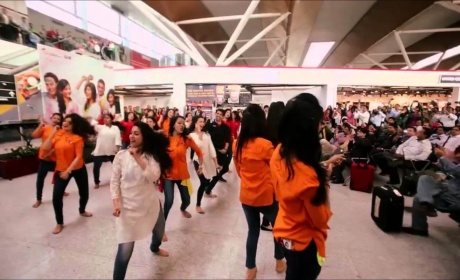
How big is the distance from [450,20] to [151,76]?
50.8 feet

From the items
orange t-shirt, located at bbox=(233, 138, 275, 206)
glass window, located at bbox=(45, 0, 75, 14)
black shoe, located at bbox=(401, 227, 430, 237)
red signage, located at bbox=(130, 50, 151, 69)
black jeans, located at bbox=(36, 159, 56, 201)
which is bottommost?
black shoe, located at bbox=(401, 227, 430, 237)

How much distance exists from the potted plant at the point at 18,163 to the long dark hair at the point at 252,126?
639cm

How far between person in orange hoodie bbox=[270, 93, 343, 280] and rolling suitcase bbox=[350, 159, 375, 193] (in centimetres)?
439

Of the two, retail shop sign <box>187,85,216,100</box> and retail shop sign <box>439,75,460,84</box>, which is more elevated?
retail shop sign <box>439,75,460,84</box>

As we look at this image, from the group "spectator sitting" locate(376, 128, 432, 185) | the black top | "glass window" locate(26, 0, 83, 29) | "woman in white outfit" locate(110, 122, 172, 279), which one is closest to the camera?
"woman in white outfit" locate(110, 122, 172, 279)

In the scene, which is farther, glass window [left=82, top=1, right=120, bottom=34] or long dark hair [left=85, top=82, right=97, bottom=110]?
glass window [left=82, top=1, right=120, bottom=34]

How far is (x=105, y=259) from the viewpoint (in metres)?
2.71

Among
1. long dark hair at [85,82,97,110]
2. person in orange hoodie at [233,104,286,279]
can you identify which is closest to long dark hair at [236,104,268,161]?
person in orange hoodie at [233,104,286,279]

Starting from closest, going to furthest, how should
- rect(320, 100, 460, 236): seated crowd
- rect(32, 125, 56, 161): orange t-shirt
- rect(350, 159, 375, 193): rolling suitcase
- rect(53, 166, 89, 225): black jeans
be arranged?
rect(320, 100, 460, 236): seated crowd < rect(53, 166, 89, 225): black jeans < rect(32, 125, 56, 161): orange t-shirt < rect(350, 159, 375, 193): rolling suitcase

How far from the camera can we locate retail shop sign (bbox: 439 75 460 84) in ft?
37.7

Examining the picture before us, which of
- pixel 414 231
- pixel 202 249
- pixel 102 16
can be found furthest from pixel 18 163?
pixel 102 16

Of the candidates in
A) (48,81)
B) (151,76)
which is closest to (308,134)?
(48,81)

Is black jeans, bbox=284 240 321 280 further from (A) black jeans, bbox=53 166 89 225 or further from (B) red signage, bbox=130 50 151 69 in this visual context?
(B) red signage, bbox=130 50 151 69

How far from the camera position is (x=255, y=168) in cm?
222
